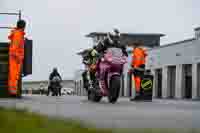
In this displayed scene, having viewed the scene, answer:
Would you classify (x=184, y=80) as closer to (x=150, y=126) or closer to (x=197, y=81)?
(x=197, y=81)

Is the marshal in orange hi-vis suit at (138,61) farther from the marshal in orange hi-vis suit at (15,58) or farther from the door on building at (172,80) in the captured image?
the door on building at (172,80)

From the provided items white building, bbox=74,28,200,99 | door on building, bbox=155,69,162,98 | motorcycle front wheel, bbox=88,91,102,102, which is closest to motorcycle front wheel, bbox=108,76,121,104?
motorcycle front wheel, bbox=88,91,102,102

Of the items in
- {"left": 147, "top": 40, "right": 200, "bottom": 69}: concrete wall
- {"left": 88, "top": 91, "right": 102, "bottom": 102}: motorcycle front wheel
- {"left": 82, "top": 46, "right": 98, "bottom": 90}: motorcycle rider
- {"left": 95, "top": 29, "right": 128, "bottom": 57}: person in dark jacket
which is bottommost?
{"left": 88, "top": 91, "right": 102, "bottom": 102}: motorcycle front wheel

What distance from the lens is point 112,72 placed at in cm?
1619

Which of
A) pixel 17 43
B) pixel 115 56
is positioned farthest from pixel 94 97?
pixel 17 43

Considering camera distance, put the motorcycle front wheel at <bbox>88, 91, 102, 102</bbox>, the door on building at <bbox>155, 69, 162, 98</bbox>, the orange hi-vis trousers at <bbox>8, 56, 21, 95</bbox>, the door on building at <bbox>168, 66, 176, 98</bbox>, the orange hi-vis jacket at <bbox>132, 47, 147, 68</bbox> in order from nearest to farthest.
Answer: the motorcycle front wheel at <bbox>88, 91, 102, 102</bbox> → the orange hi-vis trousers at <bbox>8, 56, 21, 95</bbox> → the orange hi-vis jacket at <bbox>132, 47, 147, 68</bbox> → the door on building at <bbox>168, 66, 176, 98</bbox> → the door on building at <bbox>155, 69, 162, 98</bbox>

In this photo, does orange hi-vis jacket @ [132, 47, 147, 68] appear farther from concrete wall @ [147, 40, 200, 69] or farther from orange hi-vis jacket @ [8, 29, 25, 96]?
concrete wall @ [147, 40, 200, 69]

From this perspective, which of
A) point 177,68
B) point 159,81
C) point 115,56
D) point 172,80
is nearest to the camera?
point 115,56

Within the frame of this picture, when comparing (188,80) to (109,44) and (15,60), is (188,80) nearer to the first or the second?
(15,60)

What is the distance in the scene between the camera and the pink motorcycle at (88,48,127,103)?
15875 mm

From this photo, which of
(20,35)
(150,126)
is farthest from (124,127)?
(20,35)

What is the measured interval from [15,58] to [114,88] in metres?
4.43

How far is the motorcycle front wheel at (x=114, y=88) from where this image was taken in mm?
15805

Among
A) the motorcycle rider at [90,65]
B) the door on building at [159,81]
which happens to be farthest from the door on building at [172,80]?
the motorcycle rider at [90,65]
